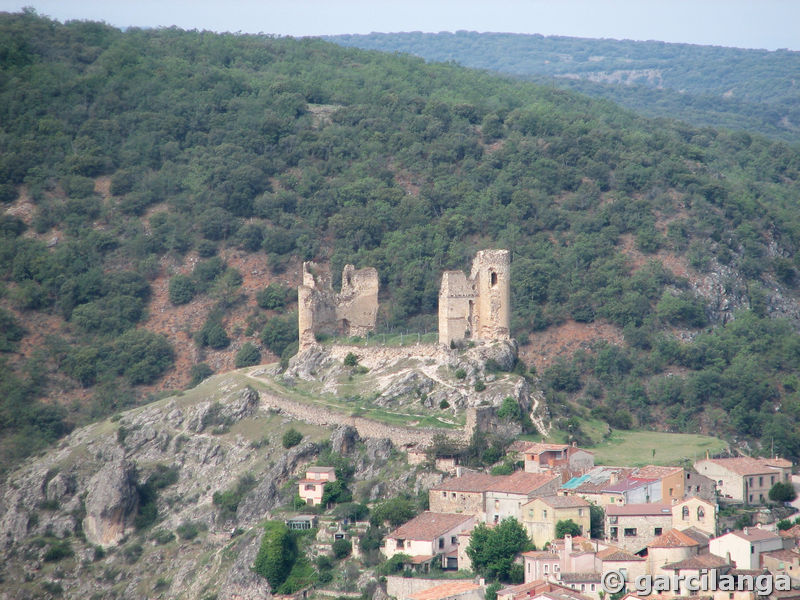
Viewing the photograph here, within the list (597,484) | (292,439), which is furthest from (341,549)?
(597,484)

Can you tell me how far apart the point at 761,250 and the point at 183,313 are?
35.5 metres

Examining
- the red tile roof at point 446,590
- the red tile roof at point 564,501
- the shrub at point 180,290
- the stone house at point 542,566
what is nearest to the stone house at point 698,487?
the red tile roof at point 564,501

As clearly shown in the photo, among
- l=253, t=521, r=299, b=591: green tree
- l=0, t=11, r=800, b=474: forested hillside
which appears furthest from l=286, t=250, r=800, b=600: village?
l=0, t=11, r=800, b=474: forested hillside

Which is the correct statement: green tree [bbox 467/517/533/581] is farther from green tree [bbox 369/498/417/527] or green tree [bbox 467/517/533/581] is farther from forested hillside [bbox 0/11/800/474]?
forested hillside [bbox 0/11/800/474]

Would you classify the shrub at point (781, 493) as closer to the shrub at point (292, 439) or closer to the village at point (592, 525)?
the village at point (592, 525)

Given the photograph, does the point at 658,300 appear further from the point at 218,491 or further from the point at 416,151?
the point at 218,491

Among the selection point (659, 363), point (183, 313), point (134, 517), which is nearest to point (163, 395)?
point (183, 313)

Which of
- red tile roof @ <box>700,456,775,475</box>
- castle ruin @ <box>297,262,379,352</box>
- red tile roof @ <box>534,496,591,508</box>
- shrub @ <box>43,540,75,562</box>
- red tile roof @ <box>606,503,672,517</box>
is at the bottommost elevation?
shrub @ <box>43,540,75,562</box>

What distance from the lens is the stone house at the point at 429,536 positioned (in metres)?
49.8

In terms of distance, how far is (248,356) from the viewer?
8138 centimetres

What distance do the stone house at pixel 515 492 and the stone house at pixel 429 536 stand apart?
84 centimetres

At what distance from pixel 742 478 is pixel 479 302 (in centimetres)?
1257

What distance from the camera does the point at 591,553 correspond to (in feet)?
153

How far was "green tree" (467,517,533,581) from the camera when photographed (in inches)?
1895
